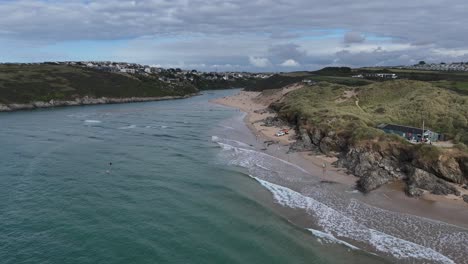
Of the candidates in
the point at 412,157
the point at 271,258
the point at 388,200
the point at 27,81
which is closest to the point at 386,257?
the point at 271,258

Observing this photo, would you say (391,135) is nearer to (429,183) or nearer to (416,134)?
(416,134)

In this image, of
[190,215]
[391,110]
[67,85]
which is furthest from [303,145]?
[67,85]

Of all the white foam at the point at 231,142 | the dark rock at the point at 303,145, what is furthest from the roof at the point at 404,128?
the white foam at the point at 231,142

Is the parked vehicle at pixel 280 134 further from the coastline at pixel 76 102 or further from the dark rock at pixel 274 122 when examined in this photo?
the coastline at pixel 76 102

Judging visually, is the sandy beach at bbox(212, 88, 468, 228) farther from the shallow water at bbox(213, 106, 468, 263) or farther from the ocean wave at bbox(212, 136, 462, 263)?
the ocean wave at bbox(212, 136, 462, 263)

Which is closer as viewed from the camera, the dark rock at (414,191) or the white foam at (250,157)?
the dark rock at (414,191)
